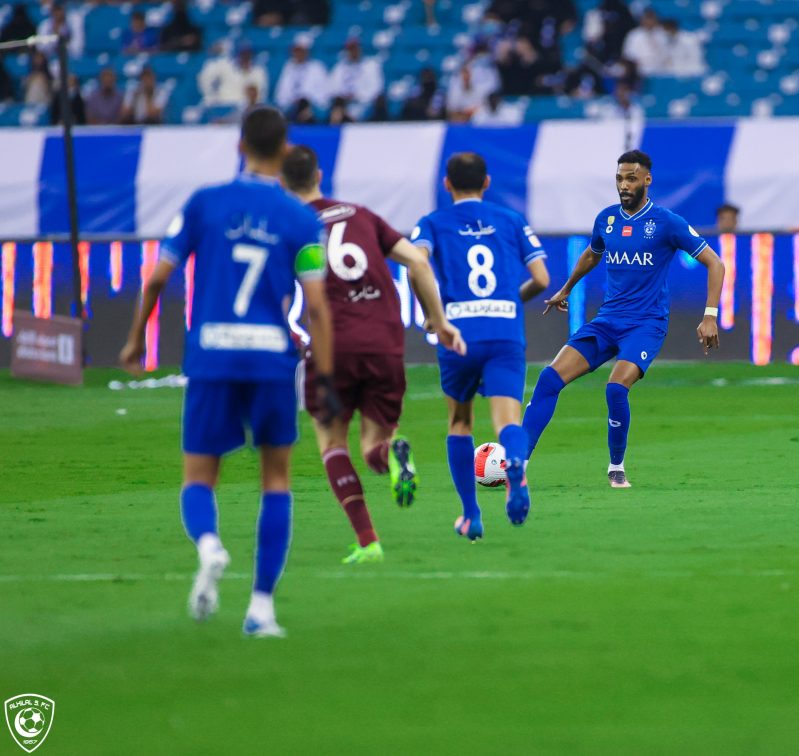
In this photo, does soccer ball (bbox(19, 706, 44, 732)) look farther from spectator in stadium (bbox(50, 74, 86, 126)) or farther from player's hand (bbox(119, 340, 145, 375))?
spectator in stadium (bbox(50, 74, 86, 126))

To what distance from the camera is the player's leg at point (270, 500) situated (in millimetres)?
7059

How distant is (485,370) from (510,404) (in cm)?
22

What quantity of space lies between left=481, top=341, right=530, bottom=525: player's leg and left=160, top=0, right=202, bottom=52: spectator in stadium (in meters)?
19.7

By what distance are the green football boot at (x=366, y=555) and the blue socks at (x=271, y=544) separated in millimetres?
1819

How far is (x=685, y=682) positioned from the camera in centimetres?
631

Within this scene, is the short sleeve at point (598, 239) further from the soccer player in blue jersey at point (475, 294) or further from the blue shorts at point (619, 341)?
the soccer player in blue jersey at point (475, 294)

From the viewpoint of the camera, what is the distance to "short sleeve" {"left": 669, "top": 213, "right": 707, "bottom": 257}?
12.4 meters

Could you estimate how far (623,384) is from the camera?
12.2 metres

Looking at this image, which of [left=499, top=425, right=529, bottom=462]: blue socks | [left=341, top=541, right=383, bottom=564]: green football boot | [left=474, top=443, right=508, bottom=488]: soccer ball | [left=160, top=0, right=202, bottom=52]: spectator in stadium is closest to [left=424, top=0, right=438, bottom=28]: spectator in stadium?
[left=160, top=0, right=202, bottom=52]: spectator in stadium

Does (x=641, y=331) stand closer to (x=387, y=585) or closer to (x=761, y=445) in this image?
(x=761, y=445)

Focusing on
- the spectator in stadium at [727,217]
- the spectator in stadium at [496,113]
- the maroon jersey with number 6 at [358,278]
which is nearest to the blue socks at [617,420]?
the maroon jersey with number 6 at [358,278]

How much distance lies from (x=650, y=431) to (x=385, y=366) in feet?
23.4

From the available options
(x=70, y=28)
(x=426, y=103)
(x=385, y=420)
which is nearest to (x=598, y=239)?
(x=385, y=420)

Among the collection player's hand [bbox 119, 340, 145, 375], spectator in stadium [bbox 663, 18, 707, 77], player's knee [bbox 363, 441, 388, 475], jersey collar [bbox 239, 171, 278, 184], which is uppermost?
spectator in stadium [bbox 663, 18, 707, 77]
